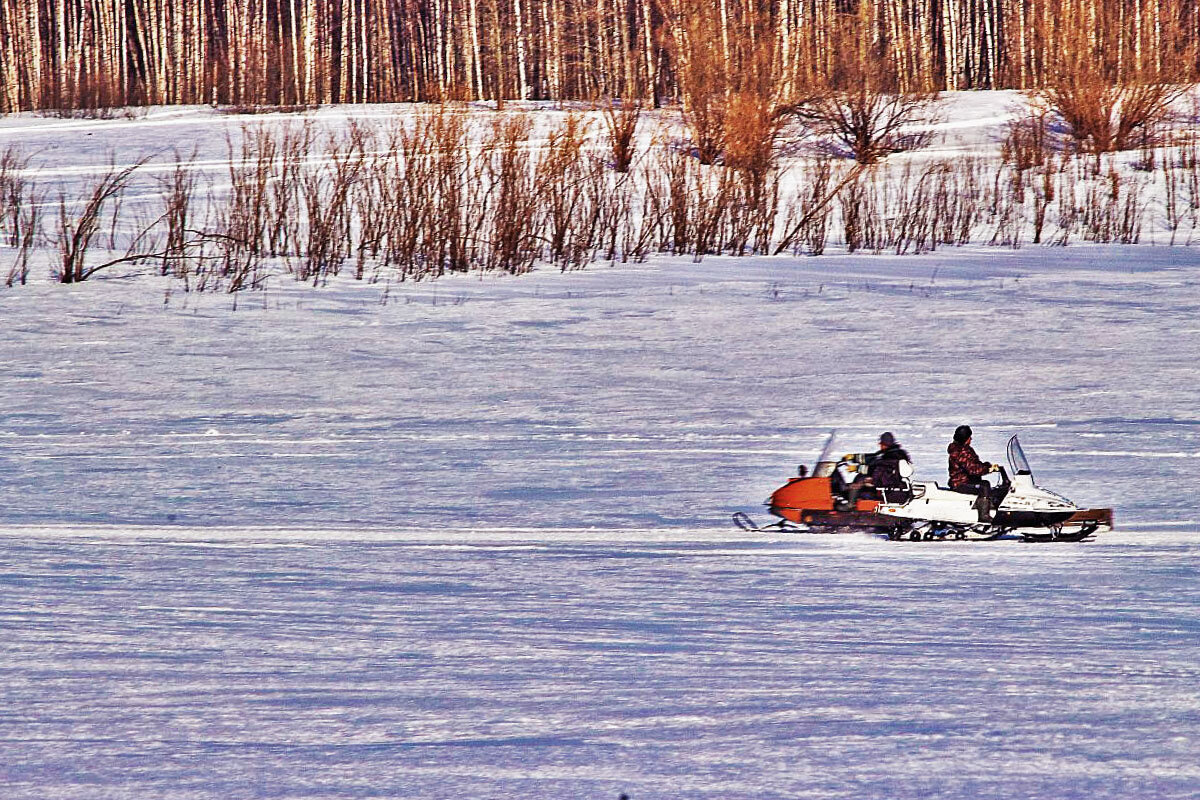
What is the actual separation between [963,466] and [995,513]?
20cm

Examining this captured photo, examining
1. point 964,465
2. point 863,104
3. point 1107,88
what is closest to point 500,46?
point 863,104

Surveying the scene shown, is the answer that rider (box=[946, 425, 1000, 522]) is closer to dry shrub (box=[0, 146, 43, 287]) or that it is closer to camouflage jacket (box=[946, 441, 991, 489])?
camouflage jacket (box=[946, 441, 991, 489])

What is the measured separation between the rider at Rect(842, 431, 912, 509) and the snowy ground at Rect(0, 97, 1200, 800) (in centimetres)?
19

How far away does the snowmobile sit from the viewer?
15.4 feet

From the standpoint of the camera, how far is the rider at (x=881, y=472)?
471 centimetres

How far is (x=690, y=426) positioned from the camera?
698 cm

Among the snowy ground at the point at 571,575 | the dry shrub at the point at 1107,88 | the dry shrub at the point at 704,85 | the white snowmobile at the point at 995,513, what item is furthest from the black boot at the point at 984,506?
the dry shrub at the point at 1107,88

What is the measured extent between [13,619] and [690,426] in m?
3.81

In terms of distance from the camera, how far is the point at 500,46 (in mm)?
25531

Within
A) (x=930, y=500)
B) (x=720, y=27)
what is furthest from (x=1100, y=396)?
(x=720, y=27)

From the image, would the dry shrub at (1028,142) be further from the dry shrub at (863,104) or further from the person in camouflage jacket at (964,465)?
the person in camouflage jacket at (964,465)

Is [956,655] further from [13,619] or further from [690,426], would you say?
[690,426]

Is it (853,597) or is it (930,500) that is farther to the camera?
(930,500)

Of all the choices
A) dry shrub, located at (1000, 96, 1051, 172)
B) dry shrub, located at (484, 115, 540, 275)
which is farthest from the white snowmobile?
dry shrub, located at (1000, 96, 1051, 172)
